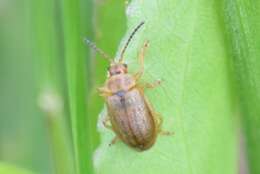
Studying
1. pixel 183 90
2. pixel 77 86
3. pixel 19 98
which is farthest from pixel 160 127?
pixel 19 98

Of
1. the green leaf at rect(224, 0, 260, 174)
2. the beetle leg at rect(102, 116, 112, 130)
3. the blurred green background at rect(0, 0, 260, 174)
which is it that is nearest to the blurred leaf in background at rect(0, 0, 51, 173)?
the blurred green background at rect(0, 0, 260, 174)

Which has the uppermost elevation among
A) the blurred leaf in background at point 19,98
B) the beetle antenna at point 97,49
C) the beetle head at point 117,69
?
the beetle antenna at point 97,49

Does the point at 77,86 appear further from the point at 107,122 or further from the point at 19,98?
the point at 19,98

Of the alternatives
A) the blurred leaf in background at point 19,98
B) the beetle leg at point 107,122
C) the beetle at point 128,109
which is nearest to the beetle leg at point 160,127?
the beetle at point 128,109

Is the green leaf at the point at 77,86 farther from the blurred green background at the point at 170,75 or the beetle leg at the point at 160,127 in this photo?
the beetle leg at the point at 160,127

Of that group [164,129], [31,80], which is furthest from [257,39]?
[31,80]

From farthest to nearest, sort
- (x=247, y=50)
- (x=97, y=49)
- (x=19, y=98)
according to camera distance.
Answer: (x=19, y=98), (x=97, y=49), (x=247, y=50)

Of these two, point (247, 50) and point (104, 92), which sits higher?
point (247, 50)

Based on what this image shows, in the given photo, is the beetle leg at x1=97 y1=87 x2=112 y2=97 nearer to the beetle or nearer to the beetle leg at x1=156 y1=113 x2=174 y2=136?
the beetle
